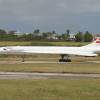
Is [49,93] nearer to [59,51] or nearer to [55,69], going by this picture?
[55,69]

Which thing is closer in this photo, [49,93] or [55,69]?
[49,93]

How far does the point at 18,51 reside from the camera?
74500mm

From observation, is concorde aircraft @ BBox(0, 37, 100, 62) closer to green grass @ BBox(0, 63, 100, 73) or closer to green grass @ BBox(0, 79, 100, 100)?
green grass @ BBox(0, 63, 100, 73)

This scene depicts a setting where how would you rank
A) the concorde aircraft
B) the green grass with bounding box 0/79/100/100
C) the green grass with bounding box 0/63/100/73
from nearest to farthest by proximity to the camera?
the green grass with bounding box 0/79/100/100, the green grass with bounding box 0/63/100/73, the concorde aircraft

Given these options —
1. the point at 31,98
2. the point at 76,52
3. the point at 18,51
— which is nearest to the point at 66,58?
the point at 76,52

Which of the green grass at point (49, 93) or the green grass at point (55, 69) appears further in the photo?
the green grass at point (55, 69)

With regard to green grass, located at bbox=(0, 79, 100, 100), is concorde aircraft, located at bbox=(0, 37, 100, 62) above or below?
below

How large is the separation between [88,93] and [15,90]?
4.04m

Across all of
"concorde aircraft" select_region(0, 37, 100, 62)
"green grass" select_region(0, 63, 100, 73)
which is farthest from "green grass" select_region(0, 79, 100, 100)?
"concorde aircraft" select_region(0, 37, 100, 62)

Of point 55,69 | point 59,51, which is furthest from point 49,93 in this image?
point 59,51

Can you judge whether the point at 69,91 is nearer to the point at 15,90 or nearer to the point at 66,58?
the point at 15,90

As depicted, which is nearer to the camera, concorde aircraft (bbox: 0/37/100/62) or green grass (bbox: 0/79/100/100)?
green grass (bbox: 0/79/100/100)

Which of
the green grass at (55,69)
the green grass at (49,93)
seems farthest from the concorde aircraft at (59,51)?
the green grass at (49,93)

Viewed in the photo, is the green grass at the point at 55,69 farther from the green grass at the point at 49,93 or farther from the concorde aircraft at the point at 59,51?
the concorde aircraft at the point at 59,51
